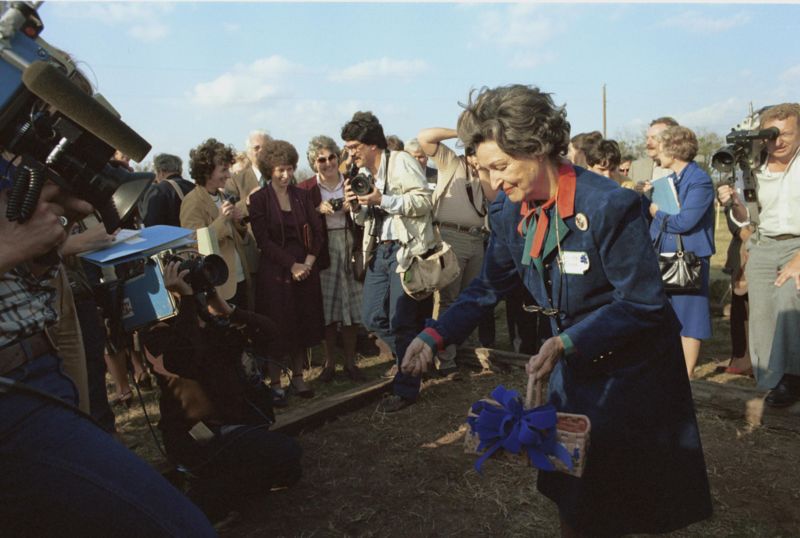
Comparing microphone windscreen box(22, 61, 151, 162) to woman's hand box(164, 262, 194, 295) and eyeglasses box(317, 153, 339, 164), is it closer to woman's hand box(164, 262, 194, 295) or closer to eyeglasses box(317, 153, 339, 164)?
woman's hand box(164, 262, 194, 295)

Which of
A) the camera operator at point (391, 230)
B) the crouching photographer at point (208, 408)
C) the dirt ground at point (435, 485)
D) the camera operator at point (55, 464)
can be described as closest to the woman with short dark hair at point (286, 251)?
the camera operator at point (391, 230)

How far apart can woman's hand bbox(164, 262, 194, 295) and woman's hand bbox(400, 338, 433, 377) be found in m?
1.31

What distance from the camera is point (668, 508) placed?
2.13 meters

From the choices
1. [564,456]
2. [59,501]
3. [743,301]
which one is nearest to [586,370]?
[564,456]

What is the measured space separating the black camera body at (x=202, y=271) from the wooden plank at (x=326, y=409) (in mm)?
1371

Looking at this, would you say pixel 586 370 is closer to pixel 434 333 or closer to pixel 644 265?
pixel 644 265

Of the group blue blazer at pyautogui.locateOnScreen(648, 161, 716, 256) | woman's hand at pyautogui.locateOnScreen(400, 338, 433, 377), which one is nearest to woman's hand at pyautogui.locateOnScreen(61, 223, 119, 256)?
woman's hand at pyautogui.locateOnScreen(400, 338, 433, 377)

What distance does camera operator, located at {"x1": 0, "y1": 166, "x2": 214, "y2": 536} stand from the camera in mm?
1370

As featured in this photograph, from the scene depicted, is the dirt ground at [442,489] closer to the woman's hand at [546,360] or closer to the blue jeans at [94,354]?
the blue jeans at [94,354]

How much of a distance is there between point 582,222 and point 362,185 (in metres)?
3.02

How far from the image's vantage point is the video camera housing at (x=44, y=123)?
4.45 feet

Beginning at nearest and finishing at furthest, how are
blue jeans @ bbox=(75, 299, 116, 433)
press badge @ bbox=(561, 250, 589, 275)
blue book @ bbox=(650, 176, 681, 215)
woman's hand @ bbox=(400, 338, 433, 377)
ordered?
press badge @ bbox=(561, 250, 589, 275), woman's hand @ bbox=(400, 338, 433, 377), blue jeans @ bbox=(75, 299, 116, 433), blue book @ bbox=(650, 176, 681, 215)

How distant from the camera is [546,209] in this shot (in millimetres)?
2199

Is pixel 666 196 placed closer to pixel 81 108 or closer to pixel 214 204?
pixel 214 204
